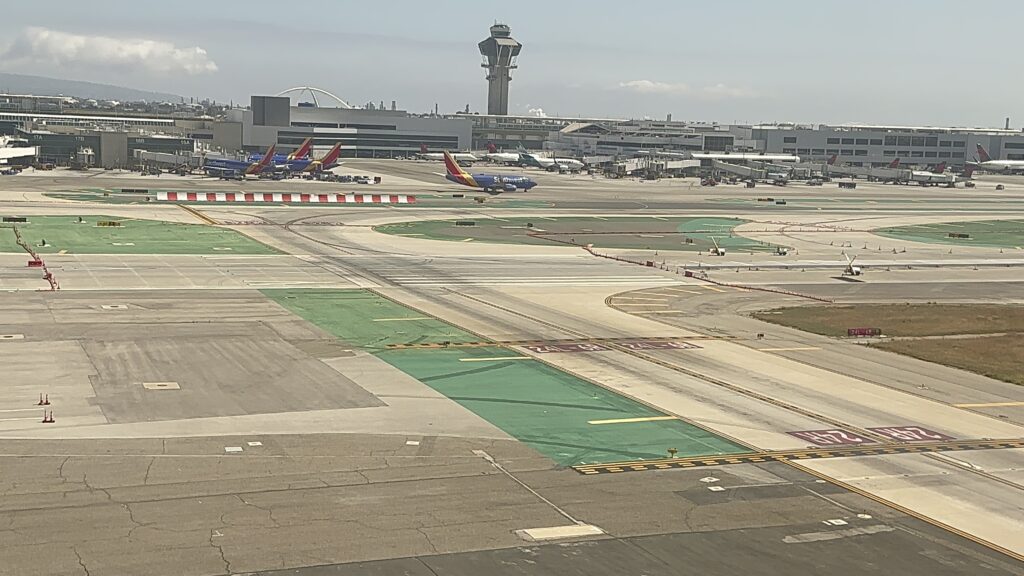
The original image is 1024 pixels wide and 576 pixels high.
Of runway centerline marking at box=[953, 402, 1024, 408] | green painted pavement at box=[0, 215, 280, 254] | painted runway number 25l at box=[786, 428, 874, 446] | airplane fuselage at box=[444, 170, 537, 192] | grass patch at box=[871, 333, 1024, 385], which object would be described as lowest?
runway centerline marking at box=[953, 402, 1024, 408]

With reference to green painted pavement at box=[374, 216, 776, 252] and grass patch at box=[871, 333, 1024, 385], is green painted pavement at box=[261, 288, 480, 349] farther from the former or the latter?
green painted pavement at box=[374, 216, 776, 252]

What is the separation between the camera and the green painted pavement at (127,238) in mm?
92750

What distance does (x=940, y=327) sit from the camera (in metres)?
69.1

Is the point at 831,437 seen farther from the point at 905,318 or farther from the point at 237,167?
the point at 237,167

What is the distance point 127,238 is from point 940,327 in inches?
2640

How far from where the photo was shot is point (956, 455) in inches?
1602

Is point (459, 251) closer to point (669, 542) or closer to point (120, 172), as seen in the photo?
point (669, 542)

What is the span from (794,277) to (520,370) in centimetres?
4580

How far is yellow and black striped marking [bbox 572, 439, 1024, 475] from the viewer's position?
123ft

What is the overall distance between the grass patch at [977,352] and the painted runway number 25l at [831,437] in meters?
16.0

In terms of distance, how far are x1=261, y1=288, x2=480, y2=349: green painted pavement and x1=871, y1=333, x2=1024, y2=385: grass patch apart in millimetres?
23123

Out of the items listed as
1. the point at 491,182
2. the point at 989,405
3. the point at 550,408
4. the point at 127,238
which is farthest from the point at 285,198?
the point at 989,405

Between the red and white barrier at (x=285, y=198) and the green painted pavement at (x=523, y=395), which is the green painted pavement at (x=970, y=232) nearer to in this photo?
the red and white barrier at (x=285, y=198)

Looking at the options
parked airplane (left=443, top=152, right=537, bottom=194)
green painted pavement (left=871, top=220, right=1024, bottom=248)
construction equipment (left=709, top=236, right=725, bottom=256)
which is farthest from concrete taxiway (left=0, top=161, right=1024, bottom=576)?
parked airplane (left=443, top=152, right=537, bottom=194)
